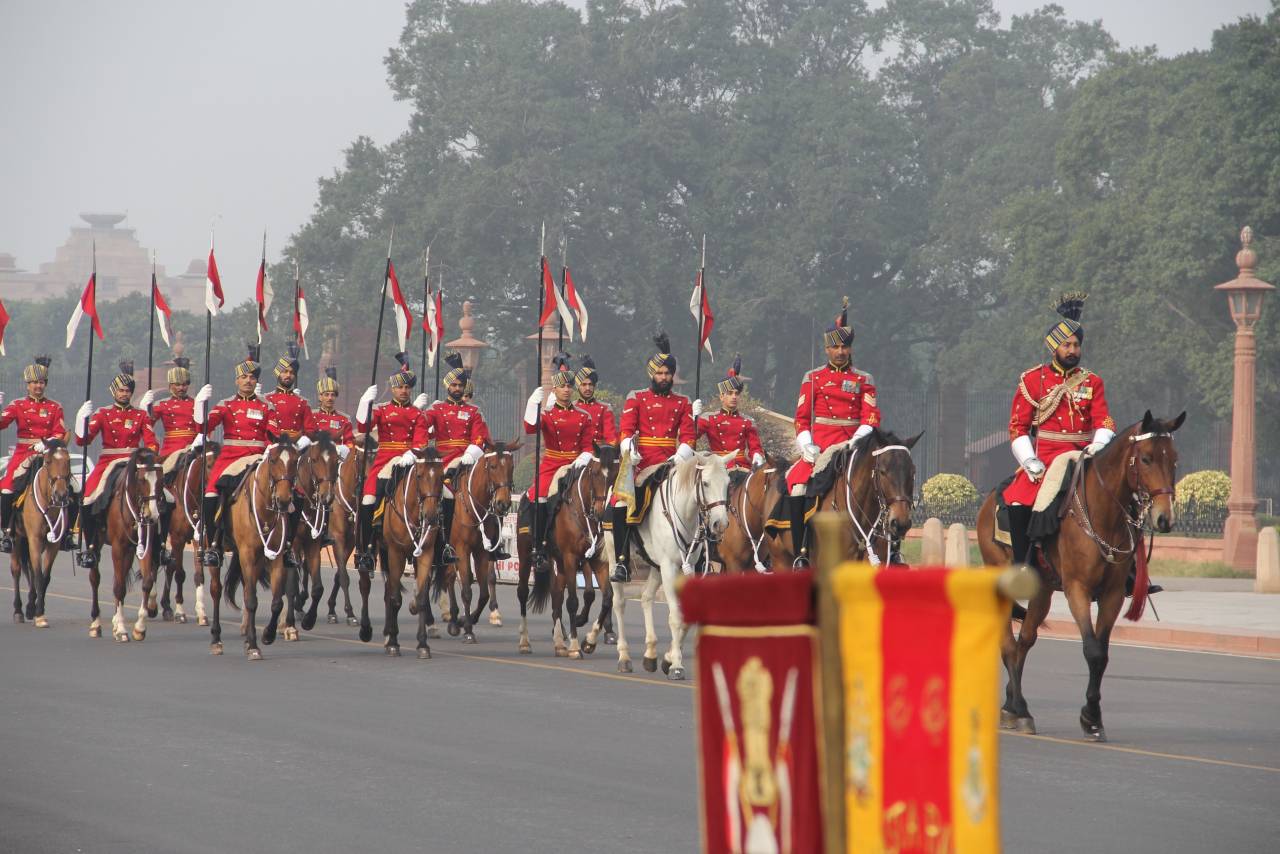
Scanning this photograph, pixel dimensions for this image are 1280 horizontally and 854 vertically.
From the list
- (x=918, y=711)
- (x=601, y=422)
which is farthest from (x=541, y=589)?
(x=918, y=711)

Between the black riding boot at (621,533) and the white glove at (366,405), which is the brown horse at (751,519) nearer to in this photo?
the black riding boot at (621,533)

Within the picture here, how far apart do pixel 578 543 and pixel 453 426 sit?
2.97 m

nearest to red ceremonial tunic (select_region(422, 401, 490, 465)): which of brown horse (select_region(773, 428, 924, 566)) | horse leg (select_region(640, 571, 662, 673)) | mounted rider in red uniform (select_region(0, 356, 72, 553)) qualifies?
horse leg (select_region(640, 571, 662, 673))

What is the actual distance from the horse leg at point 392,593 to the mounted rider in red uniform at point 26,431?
4.78m

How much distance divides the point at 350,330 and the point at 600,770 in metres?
52.5

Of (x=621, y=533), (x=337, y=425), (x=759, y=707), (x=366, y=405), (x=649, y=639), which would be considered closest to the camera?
(x=759, y=707)

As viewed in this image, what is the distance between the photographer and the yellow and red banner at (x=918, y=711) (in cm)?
341

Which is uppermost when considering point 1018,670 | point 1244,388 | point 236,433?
point 1244,388

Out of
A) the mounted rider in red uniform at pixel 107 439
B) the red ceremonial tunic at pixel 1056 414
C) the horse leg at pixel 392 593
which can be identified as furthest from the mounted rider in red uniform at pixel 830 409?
the mounted rider in red uniform at pixel 107 439

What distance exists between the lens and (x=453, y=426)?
19797 mm

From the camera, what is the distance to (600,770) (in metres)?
10.6

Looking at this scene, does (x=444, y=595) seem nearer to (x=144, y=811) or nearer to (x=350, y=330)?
(x=144, y=811)

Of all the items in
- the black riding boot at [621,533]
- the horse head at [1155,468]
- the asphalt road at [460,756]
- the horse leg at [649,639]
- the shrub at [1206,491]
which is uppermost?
the shrub at [1206,491]

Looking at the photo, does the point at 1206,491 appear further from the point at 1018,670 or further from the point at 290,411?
the point at 1018,670
